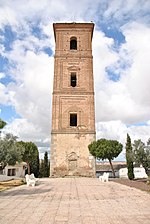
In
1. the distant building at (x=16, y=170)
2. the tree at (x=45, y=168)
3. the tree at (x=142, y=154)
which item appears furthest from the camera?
the distant building at (x=16, y=170)

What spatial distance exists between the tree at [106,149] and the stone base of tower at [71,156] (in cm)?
180

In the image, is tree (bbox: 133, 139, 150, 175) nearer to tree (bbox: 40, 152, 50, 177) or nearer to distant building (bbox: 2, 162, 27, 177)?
tree (bbox: 40, 152, 50, 177)

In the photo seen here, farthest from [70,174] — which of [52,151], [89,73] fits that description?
[89,73]

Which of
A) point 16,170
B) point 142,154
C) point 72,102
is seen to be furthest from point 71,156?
point 16,170

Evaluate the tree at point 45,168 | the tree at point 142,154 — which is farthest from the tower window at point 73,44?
the tree at point 142,154

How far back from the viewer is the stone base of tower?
84.8 feet

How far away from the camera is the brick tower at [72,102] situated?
2603 centimetres

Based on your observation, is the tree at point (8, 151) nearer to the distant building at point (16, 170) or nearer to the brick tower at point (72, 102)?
the brick tower at point (72, 102)

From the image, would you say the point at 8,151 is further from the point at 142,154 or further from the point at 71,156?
the point at 71,156

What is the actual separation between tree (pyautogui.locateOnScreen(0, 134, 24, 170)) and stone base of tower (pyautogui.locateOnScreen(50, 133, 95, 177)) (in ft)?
37.5

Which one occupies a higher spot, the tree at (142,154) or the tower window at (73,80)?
the tower window at (73,80)

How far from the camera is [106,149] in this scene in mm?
23594

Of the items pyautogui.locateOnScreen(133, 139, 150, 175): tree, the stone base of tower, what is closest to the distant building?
the stone base of tower

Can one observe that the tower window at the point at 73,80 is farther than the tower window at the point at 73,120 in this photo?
Yes
